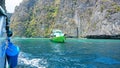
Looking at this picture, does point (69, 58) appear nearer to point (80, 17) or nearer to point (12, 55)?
point (12, 55)

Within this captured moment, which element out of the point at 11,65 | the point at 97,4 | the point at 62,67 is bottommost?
the point at 62,67

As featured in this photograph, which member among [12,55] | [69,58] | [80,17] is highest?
[80,17]

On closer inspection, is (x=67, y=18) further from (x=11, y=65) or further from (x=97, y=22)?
(x=11, y=65)

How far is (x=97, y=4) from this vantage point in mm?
125875

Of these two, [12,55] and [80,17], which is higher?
[80,17]

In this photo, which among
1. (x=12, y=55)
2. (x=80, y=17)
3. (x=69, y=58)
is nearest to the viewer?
(x=12, y=55)

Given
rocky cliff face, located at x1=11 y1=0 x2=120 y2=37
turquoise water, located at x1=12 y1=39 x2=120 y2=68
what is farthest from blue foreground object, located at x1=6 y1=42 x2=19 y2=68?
rocky cliff face, located at x1=11 y1=0 x2=120 y2=37

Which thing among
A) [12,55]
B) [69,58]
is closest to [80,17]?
[69,58]

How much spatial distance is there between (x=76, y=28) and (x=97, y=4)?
885 inches

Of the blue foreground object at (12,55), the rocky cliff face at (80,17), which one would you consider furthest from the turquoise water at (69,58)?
the rocky cliff face at (80,17)

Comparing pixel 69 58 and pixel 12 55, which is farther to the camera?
pixel 69 58

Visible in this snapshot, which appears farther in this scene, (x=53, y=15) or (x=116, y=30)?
(x=53, y=15)

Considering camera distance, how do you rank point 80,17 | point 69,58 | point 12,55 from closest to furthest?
1. point 12,55
2. point 69,58
3. point 80,17

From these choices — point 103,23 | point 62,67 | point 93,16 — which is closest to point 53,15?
point 93,16
